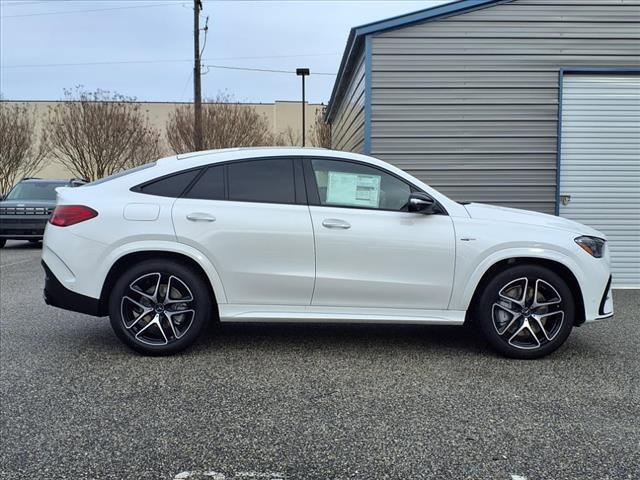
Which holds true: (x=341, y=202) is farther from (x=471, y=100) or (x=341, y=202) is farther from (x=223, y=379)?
(x=471, y=100)

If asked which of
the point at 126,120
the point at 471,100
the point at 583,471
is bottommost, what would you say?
the point at 583,471

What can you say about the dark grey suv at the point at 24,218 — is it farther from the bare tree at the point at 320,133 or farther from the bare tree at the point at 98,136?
the bare tree at the point at 320,133

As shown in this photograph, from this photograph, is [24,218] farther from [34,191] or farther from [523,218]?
[523,218]

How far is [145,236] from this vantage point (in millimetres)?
4289

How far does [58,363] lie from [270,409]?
77.7 inches

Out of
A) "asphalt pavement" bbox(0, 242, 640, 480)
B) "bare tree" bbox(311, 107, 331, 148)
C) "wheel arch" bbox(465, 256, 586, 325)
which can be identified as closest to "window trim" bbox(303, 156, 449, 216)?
"wheel arch" bbox(465, 256, 586, 325)

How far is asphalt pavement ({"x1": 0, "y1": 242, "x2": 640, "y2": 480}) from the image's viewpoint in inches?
110

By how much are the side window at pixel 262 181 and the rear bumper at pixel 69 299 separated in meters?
1.37

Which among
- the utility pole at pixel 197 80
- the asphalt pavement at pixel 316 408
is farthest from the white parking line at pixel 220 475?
the utility pole at pixel 197 80

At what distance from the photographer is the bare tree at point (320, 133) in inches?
1240

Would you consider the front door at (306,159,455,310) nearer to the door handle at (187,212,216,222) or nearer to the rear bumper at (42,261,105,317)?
the door handle at (187,212,216,222)

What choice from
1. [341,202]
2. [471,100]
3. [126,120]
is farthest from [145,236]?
[126,120]

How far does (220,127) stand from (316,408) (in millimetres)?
25012

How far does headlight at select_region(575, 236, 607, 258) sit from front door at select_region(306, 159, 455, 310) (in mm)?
1056
